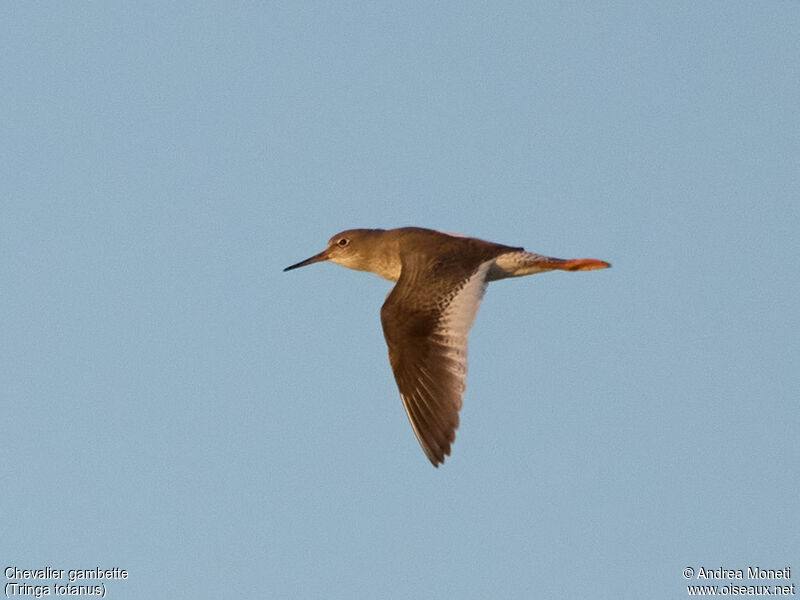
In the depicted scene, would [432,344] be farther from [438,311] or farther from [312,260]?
[312,260]

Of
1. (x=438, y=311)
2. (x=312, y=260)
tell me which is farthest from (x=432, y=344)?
(x=312, y=260)

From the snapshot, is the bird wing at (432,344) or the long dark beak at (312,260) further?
the long dark beak at (312,260)

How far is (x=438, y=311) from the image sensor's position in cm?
1808

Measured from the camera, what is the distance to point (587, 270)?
20516 mm

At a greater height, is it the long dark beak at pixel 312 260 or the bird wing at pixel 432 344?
the long dark beak at pixel 312 260

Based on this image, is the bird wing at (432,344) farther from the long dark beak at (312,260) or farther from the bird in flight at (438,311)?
the long dark beak at (312,260)

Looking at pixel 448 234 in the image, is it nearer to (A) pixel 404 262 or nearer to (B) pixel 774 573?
(A) pixel 404 262

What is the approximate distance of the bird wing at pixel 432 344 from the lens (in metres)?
17.4

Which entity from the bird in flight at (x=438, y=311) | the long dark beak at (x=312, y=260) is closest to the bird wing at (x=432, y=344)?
the bird in flight at (x=438, y=311)

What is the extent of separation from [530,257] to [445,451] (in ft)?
11.8

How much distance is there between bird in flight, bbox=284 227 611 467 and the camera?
688 inches

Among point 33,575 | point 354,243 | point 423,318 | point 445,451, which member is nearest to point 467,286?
point 423,318

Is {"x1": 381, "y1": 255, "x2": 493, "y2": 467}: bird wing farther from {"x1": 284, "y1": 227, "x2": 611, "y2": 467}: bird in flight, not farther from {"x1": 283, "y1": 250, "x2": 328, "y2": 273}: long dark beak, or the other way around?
{"x1": 283, "y1": 250, "x2": 328, "y2": 273}: long dark beak

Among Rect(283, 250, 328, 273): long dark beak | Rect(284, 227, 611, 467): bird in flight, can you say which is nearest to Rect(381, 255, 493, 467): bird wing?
Rect(284, 227, 611, 467): bird in flight
